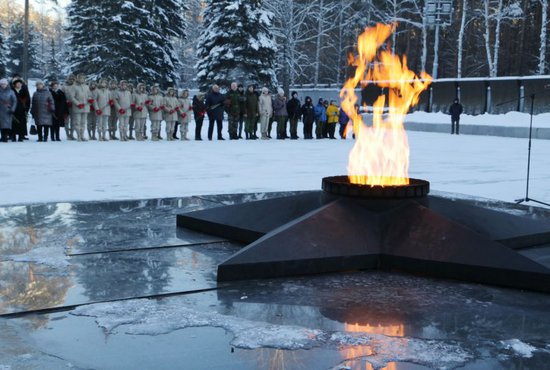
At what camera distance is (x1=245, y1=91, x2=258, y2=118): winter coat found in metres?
23.0

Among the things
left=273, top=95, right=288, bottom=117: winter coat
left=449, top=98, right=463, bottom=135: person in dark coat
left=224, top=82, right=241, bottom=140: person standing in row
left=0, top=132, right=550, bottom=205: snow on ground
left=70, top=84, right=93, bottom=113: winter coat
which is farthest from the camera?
left=449, top=98, right=463, bottom=135: person in dark coat

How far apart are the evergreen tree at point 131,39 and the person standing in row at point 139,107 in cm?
1810

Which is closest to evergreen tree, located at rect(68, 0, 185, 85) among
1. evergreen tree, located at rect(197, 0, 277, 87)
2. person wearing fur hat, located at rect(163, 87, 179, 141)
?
evergreen tree, located at rect(197, 0, 277, 87)

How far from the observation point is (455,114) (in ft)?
94.4

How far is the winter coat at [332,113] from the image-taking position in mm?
24913

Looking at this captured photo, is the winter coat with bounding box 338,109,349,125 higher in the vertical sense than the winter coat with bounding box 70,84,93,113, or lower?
lower

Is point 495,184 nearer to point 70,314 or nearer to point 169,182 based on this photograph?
point 169,182

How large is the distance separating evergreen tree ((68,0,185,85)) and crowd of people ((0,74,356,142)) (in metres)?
17.0

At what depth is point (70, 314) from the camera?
3.86 m

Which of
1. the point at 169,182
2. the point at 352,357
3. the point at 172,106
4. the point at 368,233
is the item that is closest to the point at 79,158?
the point at 169,182

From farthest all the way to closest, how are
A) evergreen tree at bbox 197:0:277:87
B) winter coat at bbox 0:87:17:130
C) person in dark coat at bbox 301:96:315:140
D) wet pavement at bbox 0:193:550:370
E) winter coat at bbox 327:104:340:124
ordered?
evergreen tree at bbox 197:0:277:87, winter coat at bbox 327:104:340:124, person in dark coat at bbox 301:96:315:140, winter coat at bbox 0:87:17:130, wet pavement at bbox 0:193:550:370

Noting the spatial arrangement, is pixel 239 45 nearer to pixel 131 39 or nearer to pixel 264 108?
pixel 131 39

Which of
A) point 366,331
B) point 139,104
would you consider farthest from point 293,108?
point 366,331

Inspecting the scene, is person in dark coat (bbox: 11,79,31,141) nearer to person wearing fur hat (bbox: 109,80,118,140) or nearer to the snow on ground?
the snow on ground
